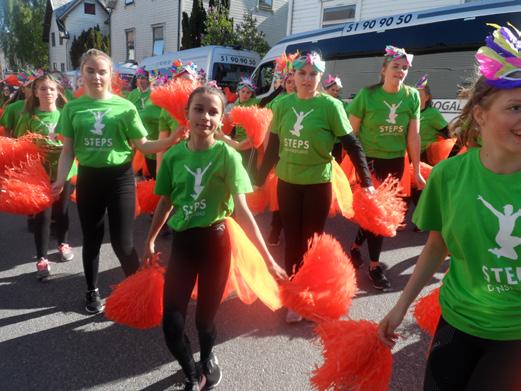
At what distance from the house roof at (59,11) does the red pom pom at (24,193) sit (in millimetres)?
34265

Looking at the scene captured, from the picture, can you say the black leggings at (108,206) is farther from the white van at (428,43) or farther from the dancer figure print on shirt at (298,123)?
the white van at (428,43)

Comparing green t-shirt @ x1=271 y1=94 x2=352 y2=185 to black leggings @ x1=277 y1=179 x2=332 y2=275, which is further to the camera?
black leggings @ x1=277 y1=179 x2=332 y2=275

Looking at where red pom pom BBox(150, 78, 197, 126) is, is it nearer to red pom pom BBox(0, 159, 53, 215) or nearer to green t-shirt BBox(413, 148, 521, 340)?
red pom pom BBox(0, 159, 53, 215)

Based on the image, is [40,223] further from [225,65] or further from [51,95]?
[225,65]

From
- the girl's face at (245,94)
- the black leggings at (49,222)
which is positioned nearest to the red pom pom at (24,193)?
the black leggings at (49,222)

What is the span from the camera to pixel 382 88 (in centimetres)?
389

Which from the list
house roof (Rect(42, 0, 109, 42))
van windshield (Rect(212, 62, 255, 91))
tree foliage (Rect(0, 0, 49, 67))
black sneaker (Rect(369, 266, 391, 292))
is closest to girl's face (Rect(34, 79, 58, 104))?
black sneaker (Rect(369, 266, 391, 292))

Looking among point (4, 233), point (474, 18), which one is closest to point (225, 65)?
point (474, 18)

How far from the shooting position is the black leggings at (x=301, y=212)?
129 inches

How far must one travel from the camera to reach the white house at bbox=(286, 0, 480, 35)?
1189 cm

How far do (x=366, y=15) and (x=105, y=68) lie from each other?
1141 cm

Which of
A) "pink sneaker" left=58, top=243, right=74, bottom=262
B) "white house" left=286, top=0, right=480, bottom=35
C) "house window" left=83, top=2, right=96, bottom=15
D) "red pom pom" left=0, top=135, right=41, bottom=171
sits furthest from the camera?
"house window" left=83, top=2, right=96, bottom=15

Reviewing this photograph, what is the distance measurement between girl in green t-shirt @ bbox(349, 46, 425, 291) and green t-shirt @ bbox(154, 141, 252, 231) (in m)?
1.97

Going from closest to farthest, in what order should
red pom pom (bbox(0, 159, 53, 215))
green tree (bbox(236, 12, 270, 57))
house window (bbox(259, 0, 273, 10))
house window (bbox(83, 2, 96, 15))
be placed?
red pom pom (bbox(0, 159, 53, 215)) < green tree (bbox(236, 12, 270, 57)) < house window (bbox(259, 0, 273, 10)) < house window (bbox(83, 2, 96, 15))
